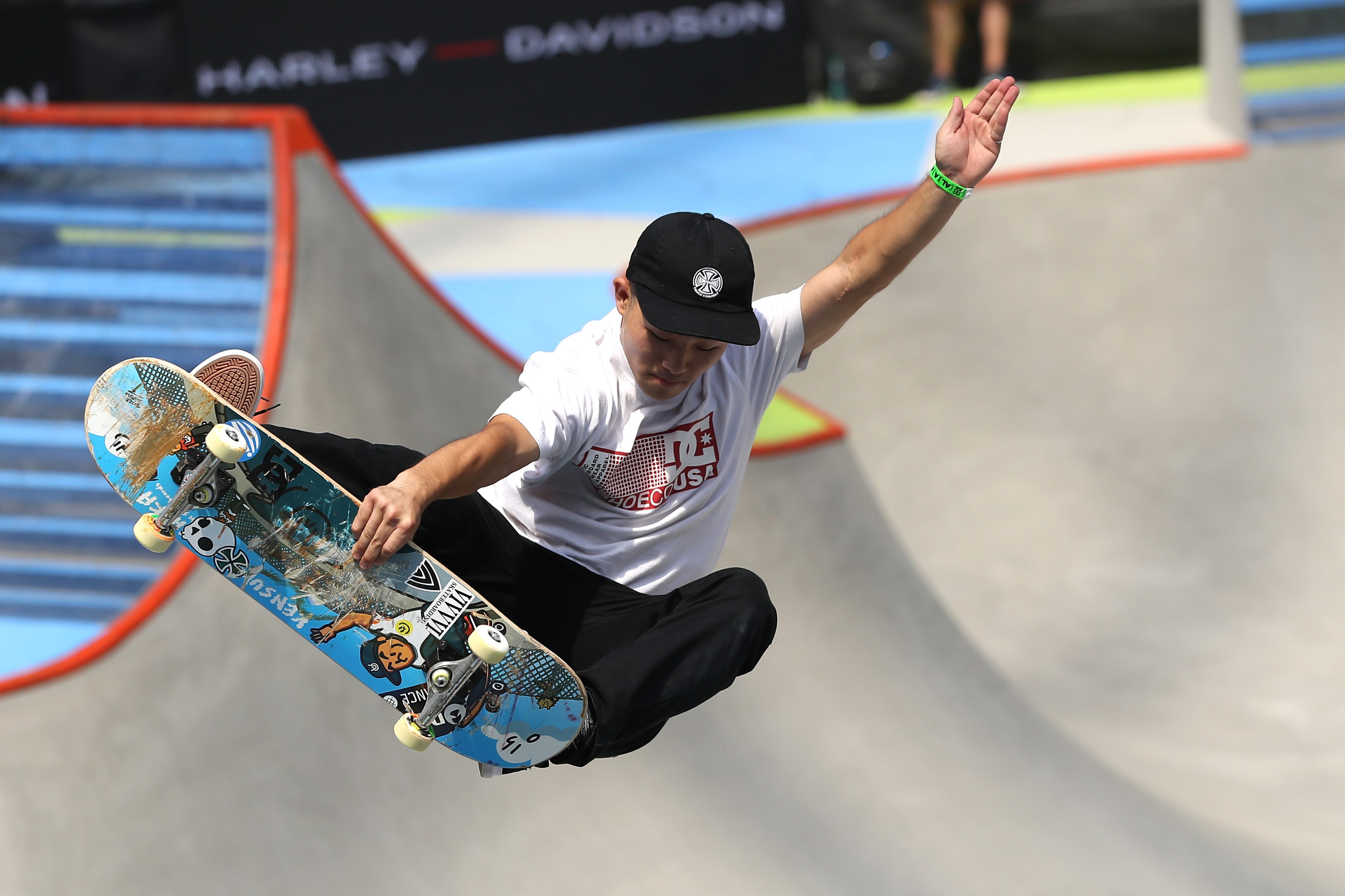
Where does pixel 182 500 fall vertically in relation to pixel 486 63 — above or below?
above

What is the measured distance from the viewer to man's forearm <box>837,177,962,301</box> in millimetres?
3416

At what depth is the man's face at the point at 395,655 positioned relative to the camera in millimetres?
3377

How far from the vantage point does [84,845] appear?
5488mm

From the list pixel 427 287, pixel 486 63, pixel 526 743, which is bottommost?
pixel 526 743

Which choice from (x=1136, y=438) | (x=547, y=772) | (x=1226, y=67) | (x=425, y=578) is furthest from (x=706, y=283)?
(x=1226, y=67)

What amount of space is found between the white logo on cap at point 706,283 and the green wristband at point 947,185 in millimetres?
713

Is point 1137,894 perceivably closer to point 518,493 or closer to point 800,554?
point 800,554

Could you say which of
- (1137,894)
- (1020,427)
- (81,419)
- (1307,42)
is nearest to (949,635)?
(1137,894)

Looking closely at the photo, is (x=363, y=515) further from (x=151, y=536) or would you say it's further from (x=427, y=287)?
(x=427, y=287)

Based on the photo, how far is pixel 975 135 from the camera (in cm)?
347

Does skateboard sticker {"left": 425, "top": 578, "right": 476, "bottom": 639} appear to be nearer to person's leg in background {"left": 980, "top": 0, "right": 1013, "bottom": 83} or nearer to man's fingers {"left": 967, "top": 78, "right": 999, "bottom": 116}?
man's fingers {"left": 967, "top": 78, "right": 999, "bottom": 116}

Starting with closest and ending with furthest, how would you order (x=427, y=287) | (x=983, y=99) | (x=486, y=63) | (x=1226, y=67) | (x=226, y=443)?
(x=226, y=443)
(x=983, y=99)
(x=427, y=287)
(x=1226, y=67)
(x=486, y=63)

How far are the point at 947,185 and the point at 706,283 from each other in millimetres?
771

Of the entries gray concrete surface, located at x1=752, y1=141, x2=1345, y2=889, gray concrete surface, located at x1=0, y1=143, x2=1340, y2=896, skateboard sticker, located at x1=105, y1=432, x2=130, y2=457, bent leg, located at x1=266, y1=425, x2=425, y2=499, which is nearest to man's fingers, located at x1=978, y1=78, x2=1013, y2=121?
bent leg, located at x1=266, y1=425, x2=425, y2=499
